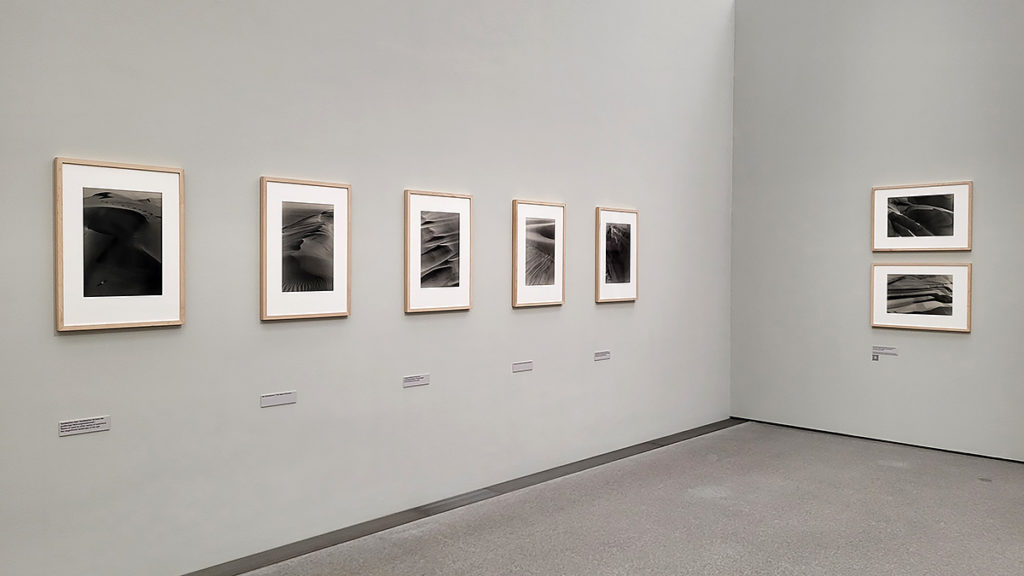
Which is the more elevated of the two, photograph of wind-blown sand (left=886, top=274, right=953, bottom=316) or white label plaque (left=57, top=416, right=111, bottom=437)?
photograph of wind-blown sand (left=886, top=274, right=953, bottom=316)

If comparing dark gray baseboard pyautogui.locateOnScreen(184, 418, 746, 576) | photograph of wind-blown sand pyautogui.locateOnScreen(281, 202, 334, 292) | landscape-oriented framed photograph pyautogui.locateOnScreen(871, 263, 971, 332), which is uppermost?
photograph of wind-blown sand pyautogui.locateOnScreen(281, 202, 334, 292)

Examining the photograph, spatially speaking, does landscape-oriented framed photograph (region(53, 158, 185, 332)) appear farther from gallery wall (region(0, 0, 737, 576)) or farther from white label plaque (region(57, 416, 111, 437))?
white label plaque (region(57, 416, 111, 437))

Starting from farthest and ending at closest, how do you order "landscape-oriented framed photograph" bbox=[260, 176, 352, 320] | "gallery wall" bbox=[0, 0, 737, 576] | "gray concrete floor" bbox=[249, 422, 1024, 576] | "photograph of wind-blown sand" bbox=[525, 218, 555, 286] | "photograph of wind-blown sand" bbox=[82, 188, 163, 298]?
1. "photograph of wind-blown sand" bbox=[525, 218, 555, 286]
2. "landscape-oriented framed photograph" bbox=[260, 176, 352, 320]
3. "gray concrete floor" bbox=[249, 422, 1024, 576]
4. "photograph of wind-blown sand" bbox=[82, 188, 163, 298]
5. "gallery wall" bbox=[0, 0, 737, 576]

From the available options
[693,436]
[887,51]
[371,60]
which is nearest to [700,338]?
[693,436]

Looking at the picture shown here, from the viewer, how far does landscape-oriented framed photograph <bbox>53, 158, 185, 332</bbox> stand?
4.80 meters

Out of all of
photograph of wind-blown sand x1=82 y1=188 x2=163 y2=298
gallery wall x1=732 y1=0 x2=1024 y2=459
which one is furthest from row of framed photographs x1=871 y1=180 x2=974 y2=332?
photograph of wind-blown sand x1=82 y1=188 x2=163 y2=298

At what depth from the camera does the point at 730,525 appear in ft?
21.6

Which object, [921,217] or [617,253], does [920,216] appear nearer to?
[921,217]

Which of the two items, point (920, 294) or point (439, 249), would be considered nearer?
point (439, 249)

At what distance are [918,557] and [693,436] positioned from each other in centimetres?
416

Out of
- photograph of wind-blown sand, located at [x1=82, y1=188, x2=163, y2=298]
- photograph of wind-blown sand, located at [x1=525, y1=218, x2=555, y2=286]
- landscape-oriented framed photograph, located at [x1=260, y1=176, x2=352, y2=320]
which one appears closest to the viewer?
photograph of wind-blown sand, located at [x1=82, y1=188, x2=163, y2=298]

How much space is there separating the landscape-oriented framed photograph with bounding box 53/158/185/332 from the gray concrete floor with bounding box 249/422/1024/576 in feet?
7.09

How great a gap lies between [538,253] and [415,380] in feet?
6.92

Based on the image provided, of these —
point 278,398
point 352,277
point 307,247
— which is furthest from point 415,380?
point 307,247
